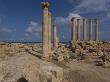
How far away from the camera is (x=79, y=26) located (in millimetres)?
43438

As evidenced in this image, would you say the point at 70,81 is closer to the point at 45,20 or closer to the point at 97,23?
the point at 45,20

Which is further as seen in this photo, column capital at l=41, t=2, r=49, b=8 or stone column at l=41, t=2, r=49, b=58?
stone column at l=41, t=2, r=49, b=58

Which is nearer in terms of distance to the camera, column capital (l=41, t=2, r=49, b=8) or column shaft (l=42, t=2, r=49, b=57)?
column capital (l=41, t=2, r=49, b=8)

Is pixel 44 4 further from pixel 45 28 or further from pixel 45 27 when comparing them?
pixel 45 28

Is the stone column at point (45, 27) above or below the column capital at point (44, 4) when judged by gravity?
below

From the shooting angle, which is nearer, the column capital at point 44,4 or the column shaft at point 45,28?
the column capital at point 44,4

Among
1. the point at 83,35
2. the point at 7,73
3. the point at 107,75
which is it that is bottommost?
the point at 107,75

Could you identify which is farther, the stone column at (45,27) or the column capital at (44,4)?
the stone column at (45,27)

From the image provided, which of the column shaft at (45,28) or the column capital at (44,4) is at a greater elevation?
the column capital at (44,4)

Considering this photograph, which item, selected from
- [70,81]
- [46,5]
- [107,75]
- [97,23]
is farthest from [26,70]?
[97,23]

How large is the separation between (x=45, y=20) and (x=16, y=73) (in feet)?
44.0

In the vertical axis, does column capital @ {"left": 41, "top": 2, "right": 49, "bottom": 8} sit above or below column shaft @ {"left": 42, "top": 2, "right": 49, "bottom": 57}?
above

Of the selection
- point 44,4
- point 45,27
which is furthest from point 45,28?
point 44,4

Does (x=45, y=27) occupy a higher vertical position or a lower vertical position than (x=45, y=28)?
higher
